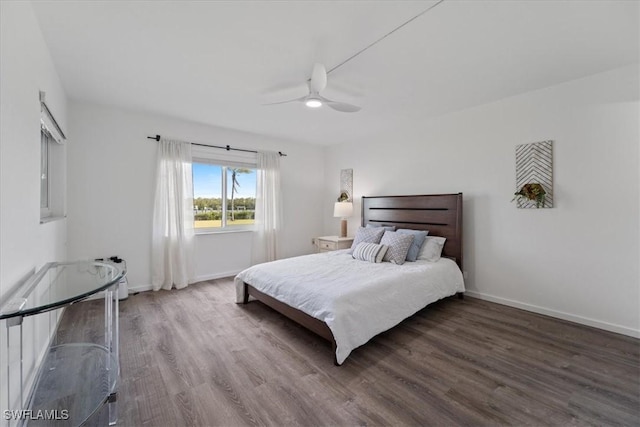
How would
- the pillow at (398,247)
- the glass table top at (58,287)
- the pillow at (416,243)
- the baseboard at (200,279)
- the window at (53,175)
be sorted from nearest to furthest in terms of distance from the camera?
1. the glass table top at (58,287)
2. the window at (53,175)
3. the pillow at (398,247)
4. the pillow at (416,243)
5. the baseboard at (200,279)

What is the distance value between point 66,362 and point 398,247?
333 cm

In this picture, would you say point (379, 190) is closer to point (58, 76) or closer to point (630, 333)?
point (630, 333)

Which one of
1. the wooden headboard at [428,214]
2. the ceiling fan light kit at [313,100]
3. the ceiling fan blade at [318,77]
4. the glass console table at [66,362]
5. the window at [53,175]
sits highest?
the ceiling fan blade at [318,77]

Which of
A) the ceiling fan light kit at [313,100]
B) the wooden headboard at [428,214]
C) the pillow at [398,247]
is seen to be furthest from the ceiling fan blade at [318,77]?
the wooden headboard at [428,214]

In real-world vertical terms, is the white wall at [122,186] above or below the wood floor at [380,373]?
above

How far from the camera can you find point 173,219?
3.96 meters

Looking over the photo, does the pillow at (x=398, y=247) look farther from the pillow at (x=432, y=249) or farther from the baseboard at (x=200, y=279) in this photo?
the baseboard at (x=200, y=279)

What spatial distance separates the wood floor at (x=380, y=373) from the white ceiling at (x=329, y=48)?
2543mm

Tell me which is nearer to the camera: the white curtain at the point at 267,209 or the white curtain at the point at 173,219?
the white curtain at the point at 173,219

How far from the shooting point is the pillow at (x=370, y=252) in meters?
3.45

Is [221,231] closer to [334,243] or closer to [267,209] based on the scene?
[267,209]

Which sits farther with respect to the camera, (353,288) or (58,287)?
A: (353,288)

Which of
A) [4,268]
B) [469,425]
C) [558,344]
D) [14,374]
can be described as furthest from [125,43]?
[558,344]

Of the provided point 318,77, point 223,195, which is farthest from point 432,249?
point 223,195
